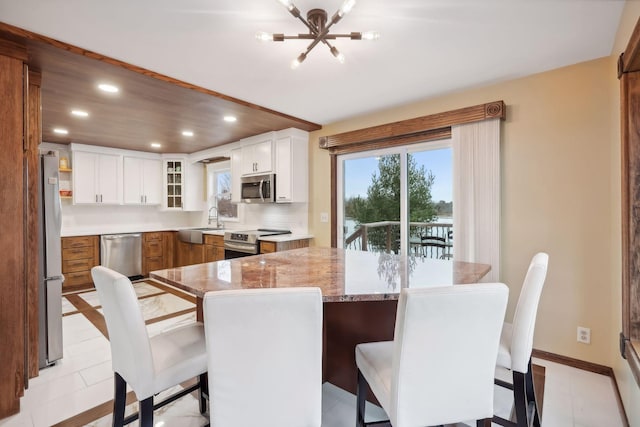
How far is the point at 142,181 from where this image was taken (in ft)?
18.9

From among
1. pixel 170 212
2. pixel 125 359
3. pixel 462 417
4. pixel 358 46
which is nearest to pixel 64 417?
pixel 125 359

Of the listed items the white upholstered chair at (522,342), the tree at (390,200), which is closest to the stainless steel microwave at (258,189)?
the tree at (390,200)

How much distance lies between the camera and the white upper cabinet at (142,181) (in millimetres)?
5595

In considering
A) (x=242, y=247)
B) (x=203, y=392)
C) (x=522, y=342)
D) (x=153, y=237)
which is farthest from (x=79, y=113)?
(x=522, y=342)

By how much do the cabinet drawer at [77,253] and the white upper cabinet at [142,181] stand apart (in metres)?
0.99

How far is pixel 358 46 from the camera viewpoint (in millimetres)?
2189

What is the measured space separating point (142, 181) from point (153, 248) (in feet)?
4.04

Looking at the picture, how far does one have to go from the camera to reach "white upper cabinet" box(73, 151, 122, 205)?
199 inches

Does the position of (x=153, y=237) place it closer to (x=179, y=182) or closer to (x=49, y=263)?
(x=179, y=182)

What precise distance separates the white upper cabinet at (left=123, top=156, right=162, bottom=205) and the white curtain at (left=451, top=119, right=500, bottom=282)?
206 inches

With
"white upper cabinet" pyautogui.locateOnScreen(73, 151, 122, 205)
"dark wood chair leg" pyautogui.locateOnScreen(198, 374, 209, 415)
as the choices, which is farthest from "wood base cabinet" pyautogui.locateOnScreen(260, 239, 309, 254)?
"white upper cabinet" pyautogui.locateOnScreen(73, 151, 122, 205)

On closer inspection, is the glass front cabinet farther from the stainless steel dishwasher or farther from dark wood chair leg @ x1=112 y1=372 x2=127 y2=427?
dark wood chair leg @ x1=112 y1=372 x2=127 y2=427

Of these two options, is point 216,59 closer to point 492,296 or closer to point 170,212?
point 492,296

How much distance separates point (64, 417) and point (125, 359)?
1.11 metres
